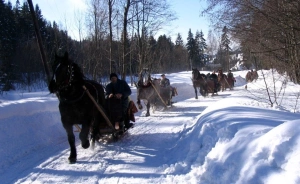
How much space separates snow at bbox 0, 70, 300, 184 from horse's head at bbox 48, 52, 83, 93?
1.58m

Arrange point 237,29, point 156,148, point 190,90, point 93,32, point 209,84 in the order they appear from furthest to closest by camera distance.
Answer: point 190,90
point 93,32
point 209,84
point 237,29
point 156,148

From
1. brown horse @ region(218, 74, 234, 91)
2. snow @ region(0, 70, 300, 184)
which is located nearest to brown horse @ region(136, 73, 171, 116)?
snow @ region(0, 70, 300, 184)

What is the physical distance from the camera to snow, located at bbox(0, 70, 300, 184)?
9.48ft

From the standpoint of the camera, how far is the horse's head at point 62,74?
16.3 ft

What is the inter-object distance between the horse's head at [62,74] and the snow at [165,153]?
158 centimetres

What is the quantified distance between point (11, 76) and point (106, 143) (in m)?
32.3

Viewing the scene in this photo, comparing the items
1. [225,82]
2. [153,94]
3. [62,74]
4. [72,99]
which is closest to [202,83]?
[225,82]

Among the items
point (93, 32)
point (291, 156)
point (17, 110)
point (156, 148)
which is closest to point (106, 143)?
point (156, 148)

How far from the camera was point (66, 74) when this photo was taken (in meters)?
5.25

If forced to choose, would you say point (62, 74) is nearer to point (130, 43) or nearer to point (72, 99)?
point (72, 99)

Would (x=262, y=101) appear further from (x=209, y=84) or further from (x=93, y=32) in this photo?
(x=93, y=32)

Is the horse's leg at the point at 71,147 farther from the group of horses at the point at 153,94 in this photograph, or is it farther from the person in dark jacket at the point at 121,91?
the group of horses at the point at 153,94

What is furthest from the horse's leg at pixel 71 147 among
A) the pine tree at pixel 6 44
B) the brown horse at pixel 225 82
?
the pine tree at pixel 6 44

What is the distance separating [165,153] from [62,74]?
8.90 feet
